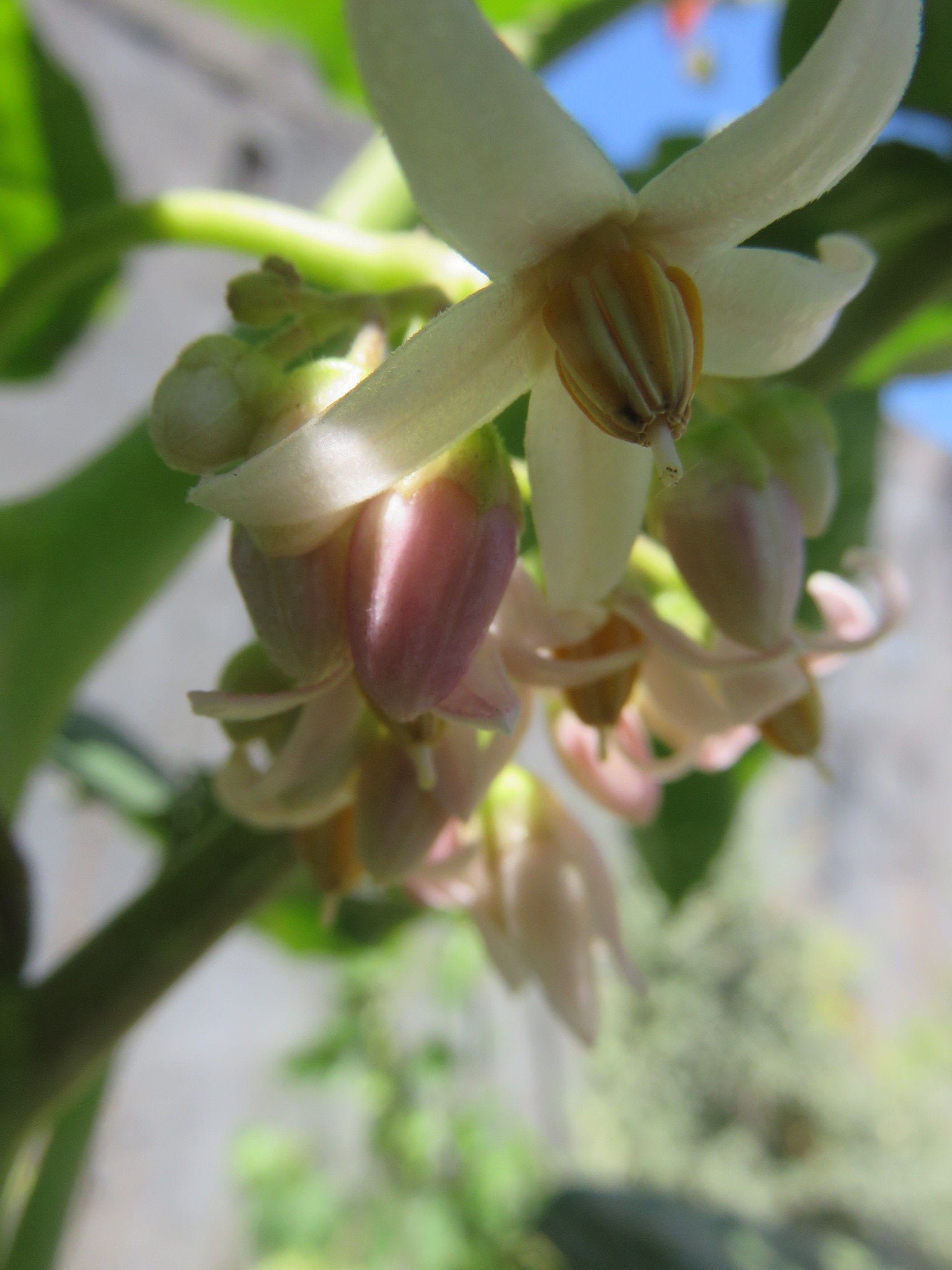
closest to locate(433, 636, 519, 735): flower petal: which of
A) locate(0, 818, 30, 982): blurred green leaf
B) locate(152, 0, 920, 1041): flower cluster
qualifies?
locate(152, 0, 920, 1041): flower cluster

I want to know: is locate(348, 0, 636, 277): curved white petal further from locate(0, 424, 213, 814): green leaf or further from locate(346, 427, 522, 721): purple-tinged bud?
locate(0, 424, 213, 814): green leaf

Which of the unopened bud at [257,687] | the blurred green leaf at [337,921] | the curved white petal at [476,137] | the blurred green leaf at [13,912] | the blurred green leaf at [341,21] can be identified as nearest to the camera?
the curved white petal at [476,137]

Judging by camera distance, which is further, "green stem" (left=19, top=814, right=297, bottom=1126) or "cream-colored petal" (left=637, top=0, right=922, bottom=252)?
"green stem" (left=19, top=814, right=297, bottom=1126)

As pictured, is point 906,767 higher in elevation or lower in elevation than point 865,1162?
lower

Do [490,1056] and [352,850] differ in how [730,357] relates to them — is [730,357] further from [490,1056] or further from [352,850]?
[490,1056]

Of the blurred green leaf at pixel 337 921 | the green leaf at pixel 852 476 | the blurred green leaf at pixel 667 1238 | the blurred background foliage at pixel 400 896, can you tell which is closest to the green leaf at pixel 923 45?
the blurred background foliage at pixel 400 896

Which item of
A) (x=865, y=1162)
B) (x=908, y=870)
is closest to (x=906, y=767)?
(x=908, y=870)

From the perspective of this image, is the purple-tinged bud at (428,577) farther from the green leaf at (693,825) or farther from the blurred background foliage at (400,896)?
the green leaf at (693,825)

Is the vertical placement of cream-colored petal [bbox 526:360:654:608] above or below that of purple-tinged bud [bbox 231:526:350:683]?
below
